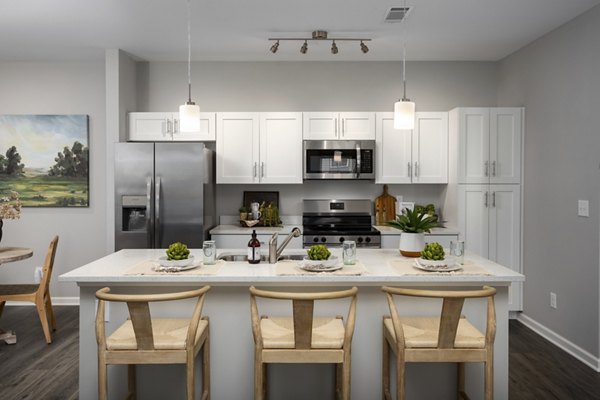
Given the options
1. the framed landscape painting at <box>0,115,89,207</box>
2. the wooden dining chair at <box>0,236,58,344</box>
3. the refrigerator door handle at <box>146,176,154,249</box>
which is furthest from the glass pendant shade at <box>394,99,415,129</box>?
the framed landscape painting at <box>0,115,89,207</box>

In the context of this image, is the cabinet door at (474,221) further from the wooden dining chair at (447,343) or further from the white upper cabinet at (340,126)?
the wooden dining chair at (447,343)

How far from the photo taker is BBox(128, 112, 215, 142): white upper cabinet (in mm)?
4953

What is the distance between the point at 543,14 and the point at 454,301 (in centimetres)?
277

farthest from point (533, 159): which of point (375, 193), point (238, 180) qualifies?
point (238, 180)

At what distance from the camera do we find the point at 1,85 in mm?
5344

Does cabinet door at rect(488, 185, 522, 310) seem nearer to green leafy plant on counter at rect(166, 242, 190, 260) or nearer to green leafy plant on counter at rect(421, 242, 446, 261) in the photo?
green leafy plant on counter at rect(421, 242, 446, 261)

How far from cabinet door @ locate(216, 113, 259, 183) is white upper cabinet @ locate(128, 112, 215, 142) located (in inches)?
4.8

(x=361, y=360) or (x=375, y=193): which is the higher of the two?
(x=375, y=193)

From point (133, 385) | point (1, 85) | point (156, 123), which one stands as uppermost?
point (1, 85)

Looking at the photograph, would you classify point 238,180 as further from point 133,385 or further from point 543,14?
point 543,14

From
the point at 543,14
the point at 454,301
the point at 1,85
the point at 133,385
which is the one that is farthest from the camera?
the point at 1,85

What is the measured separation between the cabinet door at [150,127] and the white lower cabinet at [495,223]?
2983mm

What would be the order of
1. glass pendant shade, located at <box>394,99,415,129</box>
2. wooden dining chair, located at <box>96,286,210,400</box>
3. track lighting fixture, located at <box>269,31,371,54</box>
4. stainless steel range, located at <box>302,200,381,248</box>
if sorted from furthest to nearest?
stainless steel range, located at <box>302,200,381,248</box>, track lighting fixture, located at <box>269,31,371,54</box>, glass pendant shade, located at <box>394,99,415,129</box>, wooden dining chair, located at <box>96,286,210,400</box>

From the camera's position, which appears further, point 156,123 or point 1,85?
point 1,85
